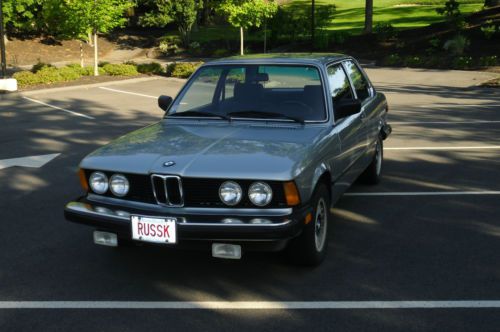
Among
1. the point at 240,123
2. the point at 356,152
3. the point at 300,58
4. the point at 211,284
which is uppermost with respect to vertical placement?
the point at 300,58

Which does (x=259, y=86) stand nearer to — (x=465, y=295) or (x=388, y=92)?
(x=465, y=295)

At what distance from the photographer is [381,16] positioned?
47.1 meters

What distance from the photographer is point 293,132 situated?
213 inches

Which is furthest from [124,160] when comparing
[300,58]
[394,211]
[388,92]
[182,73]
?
[182,73]

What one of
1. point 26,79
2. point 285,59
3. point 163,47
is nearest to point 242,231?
point 285,59

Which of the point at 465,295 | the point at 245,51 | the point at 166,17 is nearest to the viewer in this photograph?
the point at 465,295

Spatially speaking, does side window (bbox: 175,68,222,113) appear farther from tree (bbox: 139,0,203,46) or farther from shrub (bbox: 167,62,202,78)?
tree (bbox: 139,0,203,46)

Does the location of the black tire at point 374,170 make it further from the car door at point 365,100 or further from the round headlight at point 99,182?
the round headlight at point 99,182

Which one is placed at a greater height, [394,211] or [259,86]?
[259,86]

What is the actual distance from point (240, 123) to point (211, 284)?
1554 millimetres

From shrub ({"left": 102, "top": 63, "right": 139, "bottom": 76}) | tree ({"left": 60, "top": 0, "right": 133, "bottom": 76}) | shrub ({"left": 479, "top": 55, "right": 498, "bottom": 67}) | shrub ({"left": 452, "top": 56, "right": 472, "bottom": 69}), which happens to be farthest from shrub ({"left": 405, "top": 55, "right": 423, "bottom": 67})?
tree ({"left": 60, "top": 0, "right": 133, "bottom": 76})

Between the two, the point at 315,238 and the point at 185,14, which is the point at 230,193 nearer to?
the point at 315,238

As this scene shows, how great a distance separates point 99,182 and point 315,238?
178 cm

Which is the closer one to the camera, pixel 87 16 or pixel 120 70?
pixel 87 16
